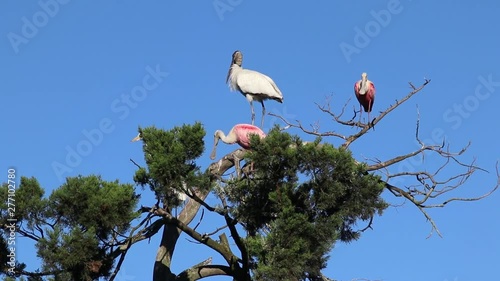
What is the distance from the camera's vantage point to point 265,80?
16031 millimetres

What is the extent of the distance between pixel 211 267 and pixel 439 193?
2880mm

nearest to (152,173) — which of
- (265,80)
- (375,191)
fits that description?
(375,191)

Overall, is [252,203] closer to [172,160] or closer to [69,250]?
[172,160]

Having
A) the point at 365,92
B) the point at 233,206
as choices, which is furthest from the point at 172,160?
the point at 365,92

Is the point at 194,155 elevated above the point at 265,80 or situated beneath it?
situated beneath

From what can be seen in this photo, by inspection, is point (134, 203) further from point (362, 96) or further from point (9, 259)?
point (362, 96)

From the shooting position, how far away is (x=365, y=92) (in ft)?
52.6

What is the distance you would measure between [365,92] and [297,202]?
181 inches

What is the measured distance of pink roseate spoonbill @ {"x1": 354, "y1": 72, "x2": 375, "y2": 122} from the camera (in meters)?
16.1

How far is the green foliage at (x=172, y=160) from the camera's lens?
1174 cm

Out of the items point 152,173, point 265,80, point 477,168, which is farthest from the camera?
point 265,80

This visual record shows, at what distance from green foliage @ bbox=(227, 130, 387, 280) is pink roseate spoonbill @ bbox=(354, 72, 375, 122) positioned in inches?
164

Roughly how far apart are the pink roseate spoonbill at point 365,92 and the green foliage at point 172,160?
15.4 ft

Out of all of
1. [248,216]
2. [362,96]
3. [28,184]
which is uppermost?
[362,96]
